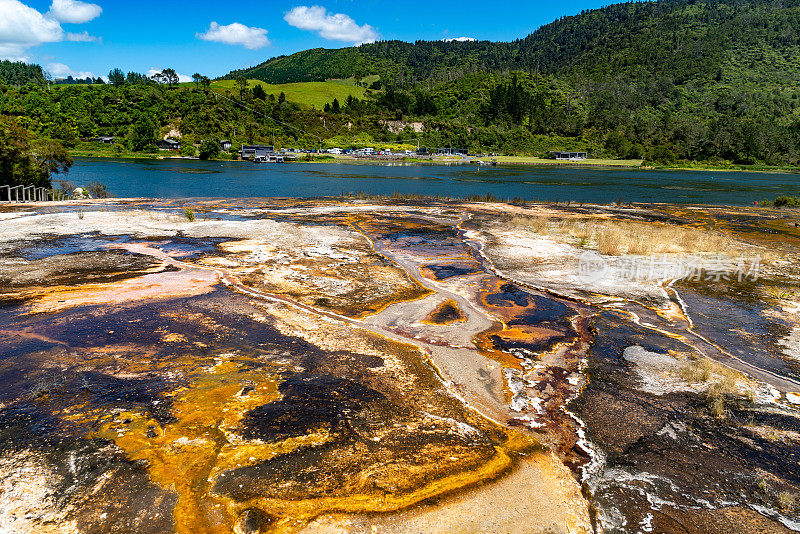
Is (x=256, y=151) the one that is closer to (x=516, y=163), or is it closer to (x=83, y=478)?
(x=516, y=163)

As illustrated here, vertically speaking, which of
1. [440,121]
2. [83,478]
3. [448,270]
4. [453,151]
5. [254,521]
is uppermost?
[440,121]

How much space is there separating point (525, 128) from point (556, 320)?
624 feet

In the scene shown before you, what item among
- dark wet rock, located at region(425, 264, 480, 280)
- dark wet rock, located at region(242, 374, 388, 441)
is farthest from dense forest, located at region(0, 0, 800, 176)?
dark wet rock, located at region(242, 374, 388, 441)

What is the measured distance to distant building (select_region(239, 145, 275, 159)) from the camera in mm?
132250

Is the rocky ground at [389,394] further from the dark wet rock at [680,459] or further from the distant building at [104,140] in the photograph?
the distant building at [104,140]

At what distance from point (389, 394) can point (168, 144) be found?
498 ft

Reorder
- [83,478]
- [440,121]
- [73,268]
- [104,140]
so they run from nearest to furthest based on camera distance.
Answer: [83,478], [73,268], [104,140], [440,121]

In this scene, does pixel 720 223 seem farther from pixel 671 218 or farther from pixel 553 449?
pixel 553 449

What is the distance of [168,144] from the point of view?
140 m

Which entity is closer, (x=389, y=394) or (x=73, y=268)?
(x=389, y=394)

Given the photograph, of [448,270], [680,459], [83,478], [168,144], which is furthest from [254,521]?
[168,144]

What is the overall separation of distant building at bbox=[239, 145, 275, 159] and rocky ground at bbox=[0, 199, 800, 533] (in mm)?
117038

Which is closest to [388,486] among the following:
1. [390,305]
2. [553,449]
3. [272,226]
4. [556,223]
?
[553,449]

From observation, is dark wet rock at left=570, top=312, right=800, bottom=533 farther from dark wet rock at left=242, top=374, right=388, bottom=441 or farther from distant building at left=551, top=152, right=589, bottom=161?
distant building at left=551, top=152, right=589, bottom=161
